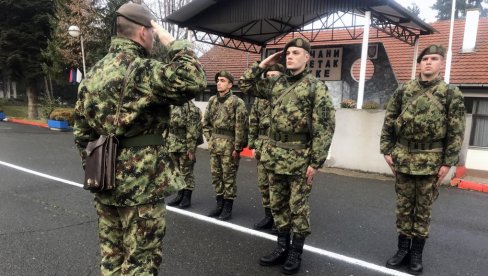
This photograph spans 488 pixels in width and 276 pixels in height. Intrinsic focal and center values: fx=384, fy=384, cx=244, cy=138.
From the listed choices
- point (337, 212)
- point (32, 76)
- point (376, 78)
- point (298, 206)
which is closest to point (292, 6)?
point (376, 78)

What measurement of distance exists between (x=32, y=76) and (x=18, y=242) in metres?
20.2

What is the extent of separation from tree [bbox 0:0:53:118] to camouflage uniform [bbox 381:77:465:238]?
71.0 feet

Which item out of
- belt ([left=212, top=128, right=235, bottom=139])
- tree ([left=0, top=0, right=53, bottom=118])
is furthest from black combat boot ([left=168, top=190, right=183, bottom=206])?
tree ([left=0, top=0, right=53, bottom=118])

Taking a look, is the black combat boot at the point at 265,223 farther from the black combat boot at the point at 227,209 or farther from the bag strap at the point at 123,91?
the bag strap at the point at 123,91

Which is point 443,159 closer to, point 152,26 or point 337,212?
point 337,212

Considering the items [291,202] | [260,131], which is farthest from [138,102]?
[260,131]

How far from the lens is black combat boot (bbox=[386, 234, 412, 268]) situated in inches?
149

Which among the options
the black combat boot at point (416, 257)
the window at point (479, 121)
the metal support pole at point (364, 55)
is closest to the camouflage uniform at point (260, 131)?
the black combat boot at point (416, 257)

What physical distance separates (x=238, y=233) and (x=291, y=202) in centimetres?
124

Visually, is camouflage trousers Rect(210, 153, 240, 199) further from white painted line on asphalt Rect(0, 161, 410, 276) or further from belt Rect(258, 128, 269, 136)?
belt Rect(258, 128, 269, 136)

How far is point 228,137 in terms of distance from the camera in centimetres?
514

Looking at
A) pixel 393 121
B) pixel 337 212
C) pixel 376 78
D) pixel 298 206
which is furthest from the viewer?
pixel 376 78

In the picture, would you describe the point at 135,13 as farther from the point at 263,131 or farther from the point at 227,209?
the point at 227,209

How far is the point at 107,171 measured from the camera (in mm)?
2189
